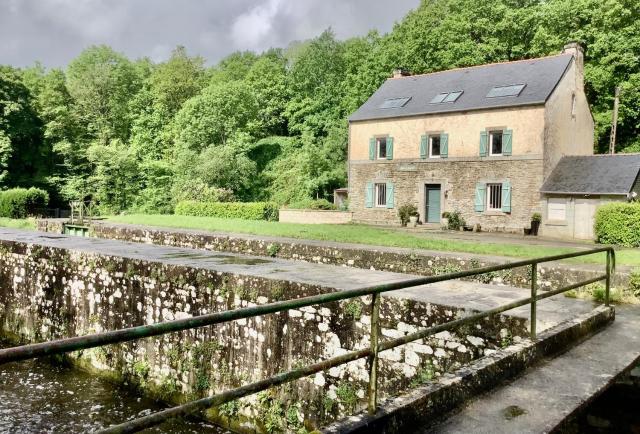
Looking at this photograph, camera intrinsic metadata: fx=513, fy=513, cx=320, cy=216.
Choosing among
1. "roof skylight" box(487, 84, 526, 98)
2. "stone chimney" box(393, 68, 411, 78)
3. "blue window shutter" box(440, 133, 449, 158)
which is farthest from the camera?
"stone chimney" box(393, 68, 411, 78)

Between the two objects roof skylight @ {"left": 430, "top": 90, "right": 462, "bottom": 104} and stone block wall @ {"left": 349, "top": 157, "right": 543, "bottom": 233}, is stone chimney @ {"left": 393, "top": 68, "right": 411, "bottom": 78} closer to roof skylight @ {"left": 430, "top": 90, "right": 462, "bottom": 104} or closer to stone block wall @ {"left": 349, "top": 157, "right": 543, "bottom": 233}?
roof skylight @ {"left": 430, "top": 90, "right": 462, "bottom": 104}

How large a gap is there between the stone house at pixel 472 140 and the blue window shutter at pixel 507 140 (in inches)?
1.9

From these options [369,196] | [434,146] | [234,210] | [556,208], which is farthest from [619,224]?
[234,210]

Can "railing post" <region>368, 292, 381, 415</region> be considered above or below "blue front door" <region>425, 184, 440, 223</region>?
below

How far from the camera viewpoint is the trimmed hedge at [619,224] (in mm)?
18992

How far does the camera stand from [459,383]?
4152 millimetres

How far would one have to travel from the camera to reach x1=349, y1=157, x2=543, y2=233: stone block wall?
2531cm

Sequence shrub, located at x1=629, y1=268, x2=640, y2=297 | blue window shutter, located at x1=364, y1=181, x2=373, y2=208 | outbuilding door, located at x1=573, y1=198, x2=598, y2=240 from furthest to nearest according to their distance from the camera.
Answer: blue window shutter, located at x1=364, y1=181, x2=373, y2=208 → outbuilding door, located at x1=573, y1=198, x2=598, y2=240 → shrub, located at x1=629, y1=268, x2=640, y2=297

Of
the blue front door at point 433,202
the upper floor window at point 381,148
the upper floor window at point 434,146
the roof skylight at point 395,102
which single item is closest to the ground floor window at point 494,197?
the blue front door at point 433,202

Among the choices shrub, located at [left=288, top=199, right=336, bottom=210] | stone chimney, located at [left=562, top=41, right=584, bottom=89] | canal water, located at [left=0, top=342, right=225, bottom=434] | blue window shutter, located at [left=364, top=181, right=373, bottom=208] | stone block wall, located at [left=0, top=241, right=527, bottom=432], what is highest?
stone chimney, located at [left=562, top=41, right=584, bottom=89]

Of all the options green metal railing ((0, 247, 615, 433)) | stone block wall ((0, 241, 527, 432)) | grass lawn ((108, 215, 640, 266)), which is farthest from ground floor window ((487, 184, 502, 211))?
green metal railing ((0, 247, 615, 433))

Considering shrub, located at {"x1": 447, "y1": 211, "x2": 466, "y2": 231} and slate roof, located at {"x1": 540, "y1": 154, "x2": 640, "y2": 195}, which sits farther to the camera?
shrub, located at {"x1": 447, "y1": 211, "x2": 466, "y2": 231}

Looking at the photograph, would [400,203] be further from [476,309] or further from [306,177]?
[476,309]

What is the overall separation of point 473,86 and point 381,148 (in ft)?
20.5
